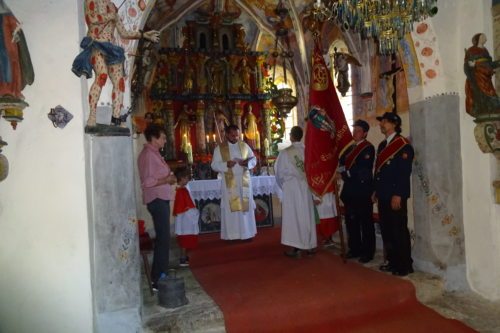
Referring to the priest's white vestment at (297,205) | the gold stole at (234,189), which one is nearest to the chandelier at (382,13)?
the priest's white vestment at (297,205)

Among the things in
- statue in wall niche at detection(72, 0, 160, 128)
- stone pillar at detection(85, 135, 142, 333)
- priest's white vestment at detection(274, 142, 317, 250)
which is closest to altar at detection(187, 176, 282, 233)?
priest's white vestment at detection(274, 142, 317, 250)

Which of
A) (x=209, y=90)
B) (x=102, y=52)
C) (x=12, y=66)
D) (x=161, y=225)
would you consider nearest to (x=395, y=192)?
(x=161, y=225)

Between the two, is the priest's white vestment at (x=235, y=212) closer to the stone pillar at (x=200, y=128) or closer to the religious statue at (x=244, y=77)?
the stone pillar at (x=200, y=128)

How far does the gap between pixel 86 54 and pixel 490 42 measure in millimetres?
4106

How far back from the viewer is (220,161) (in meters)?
7.26

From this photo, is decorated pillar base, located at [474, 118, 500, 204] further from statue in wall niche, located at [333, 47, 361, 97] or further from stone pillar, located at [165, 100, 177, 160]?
stone pillar, located at [165, 100, 177, 160]

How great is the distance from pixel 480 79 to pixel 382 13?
175 centimetres

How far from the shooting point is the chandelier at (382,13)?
11.2 feet

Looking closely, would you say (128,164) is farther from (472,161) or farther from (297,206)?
(472,161)

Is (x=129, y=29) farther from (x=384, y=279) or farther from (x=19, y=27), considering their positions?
(x=384, y=279)

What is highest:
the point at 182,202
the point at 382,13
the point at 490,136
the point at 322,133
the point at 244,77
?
the point at 244,77

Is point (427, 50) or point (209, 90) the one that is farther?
point (209, 90)

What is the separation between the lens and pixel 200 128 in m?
10.3

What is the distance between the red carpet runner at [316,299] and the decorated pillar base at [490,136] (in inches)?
57.8
